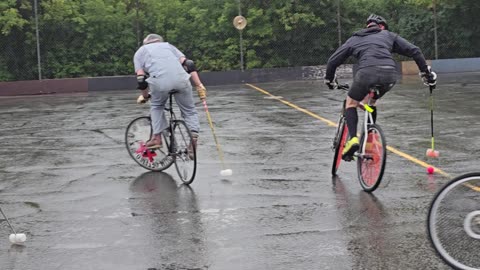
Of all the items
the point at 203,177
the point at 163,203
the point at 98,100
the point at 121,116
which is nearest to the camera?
the point at 163,203

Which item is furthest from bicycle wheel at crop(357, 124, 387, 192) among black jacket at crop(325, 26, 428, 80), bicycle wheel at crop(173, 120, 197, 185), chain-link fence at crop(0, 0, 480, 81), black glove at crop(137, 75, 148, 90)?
chain-link fence at crop(0, 0, 480, 81)

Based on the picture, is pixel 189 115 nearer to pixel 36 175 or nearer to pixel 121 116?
pixel 36 175

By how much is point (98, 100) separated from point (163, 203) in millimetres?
13666

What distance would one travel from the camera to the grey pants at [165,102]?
8281 mm

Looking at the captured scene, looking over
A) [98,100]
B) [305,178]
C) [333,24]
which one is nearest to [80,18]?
[98,100]

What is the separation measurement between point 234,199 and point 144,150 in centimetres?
214

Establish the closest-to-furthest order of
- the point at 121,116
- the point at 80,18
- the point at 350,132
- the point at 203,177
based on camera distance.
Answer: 1. the point at 350,132
2. the point at 203,177
3. the point at 121,116
4. the point at 80,18

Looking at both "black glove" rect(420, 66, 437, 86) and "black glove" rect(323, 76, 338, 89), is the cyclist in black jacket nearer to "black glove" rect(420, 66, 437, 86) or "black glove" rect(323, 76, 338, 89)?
"black glove" rect(420, 66, 437, 86)

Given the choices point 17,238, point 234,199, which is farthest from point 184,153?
point 17,238

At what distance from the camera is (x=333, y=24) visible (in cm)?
2720

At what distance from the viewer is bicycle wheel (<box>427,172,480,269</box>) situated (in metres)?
4.62

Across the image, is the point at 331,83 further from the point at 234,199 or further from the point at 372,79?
the point at 234,199

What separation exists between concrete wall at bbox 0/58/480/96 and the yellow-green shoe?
1740 centimetres

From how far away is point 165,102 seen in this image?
8500 mm
